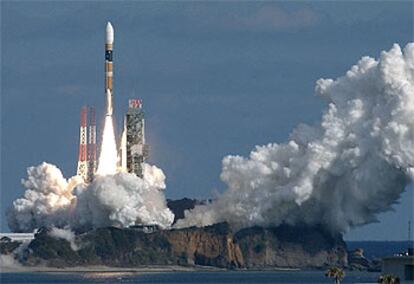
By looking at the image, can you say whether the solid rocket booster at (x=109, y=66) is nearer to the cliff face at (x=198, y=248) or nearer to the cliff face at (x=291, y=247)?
the cliff face at (x=198, y=248)

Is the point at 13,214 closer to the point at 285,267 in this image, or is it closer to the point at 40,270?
the point at 40,270

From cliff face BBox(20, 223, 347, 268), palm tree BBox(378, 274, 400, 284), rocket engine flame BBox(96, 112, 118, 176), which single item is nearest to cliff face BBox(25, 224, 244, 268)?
cliff face BBox(20, 223, 347, 268)

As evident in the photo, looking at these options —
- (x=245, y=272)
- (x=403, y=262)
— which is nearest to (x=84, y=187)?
(x=245, y=272)

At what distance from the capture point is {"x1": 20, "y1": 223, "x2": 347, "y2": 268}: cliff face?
187 metres

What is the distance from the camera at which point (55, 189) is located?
194 meters

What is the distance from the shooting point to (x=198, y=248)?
188 meters

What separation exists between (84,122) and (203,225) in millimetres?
16794

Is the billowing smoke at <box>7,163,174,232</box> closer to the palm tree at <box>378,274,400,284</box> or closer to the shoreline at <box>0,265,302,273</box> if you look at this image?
the shoreline at <box>0,265,302,273</box>

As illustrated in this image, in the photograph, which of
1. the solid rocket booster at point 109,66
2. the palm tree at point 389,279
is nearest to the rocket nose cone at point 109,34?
the solid rocket booster at point 109,66

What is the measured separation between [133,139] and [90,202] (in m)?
7.72

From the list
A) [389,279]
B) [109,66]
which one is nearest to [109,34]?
[109,66]

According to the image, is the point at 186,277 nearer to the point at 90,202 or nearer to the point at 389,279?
the point at 90,202

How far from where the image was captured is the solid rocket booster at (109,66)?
18162 centimetres

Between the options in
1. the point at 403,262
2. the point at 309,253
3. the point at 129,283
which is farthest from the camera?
the point at 309,253
